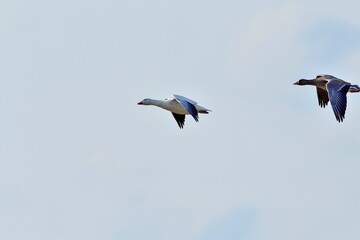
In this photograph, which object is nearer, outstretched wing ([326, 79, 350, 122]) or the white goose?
outstretched wing ([326, 79, 350, 122])

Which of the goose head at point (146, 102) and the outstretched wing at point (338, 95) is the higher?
the goose head at point (146, 102)

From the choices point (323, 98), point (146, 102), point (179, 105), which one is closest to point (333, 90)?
point (323, 98)

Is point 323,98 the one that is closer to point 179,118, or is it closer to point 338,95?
point 338,95

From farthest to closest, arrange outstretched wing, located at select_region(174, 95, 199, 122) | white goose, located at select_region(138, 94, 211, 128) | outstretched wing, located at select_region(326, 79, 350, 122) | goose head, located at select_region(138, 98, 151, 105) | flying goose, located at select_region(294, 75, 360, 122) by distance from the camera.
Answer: goose head, located at select_region(138, 98, 151, 105) → white goose, located at select_region(138, 94, 211, 128) → outstretched wing, located at select_region(174, 95, 199, 122) → flying goose, located at select_region(294, 75, 360, 122) → outstretched wing, located at select_region(326, 79, 350, 122)

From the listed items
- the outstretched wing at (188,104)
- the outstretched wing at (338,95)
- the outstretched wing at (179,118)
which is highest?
the outstretched wing at (179,118)

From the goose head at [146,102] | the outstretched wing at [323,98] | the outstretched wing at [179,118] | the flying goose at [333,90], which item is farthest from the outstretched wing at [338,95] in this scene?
the goose head at [146,102]

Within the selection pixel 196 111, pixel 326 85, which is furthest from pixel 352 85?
pixel 196 111

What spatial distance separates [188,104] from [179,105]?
170 cm

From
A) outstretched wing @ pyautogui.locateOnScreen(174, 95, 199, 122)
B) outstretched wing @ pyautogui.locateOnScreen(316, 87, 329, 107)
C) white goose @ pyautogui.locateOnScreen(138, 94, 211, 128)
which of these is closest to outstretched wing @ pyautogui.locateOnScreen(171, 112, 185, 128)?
white goose @ pyautogui.locateOnScreen(138, 94, 211, 128)

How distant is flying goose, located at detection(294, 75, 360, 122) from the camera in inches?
2632

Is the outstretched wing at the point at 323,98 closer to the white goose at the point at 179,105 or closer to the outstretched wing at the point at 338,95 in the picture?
the outstretched wing at the point at 338,95

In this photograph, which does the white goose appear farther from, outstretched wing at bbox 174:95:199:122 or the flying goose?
the flying goose

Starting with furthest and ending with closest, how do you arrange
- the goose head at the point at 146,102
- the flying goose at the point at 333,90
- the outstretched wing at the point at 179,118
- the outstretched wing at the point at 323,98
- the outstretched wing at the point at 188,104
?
the outstretched wing at the point at 179,118 → the goose head at the point at 146,102 → the outstretched wing at the point at 323,98 → the outstretched wing at the point at 188,104 → the flying goose at the point at 333,90

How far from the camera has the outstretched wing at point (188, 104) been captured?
71.8m
